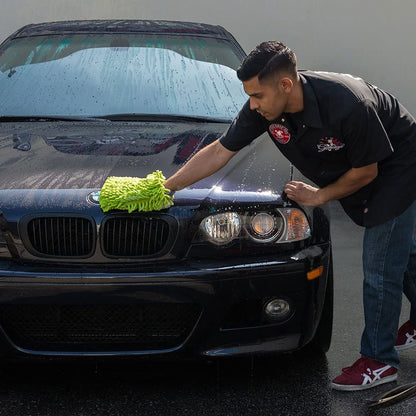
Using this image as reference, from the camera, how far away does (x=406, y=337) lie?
12.7ft

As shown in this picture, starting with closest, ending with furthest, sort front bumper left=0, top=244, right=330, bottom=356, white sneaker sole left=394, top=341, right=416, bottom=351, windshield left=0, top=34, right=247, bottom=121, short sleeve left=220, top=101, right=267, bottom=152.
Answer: front bumper left=0, top=244, right=330, bottom=356
short sleeve left=220, top=101, right=267, bottom=152
white sneaker sole left=394, top=341, right=416, bottom=351
windshield left=0, top=34, right=247, bottom=121

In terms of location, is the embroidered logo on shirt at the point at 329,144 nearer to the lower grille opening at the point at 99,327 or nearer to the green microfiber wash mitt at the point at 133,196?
the green microfiber wash mitt at the point at 133,196

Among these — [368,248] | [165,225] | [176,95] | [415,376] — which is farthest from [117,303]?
[176,95]

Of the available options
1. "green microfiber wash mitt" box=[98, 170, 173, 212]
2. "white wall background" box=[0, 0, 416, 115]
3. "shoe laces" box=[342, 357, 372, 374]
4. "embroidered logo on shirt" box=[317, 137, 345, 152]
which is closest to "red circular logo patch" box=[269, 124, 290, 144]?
"embroidered logo on shirt" box=[317, 137, 345, 152]

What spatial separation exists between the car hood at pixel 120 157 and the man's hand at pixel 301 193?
4cm

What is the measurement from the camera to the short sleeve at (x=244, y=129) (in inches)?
135

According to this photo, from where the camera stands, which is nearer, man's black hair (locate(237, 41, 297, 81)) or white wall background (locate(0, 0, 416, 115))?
man's black hair (locate(237, 41, 297, 81))

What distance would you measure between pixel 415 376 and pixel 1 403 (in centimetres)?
160

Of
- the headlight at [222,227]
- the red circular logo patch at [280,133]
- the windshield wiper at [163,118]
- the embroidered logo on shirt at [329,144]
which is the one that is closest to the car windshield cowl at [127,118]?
the windshield wiper at [163,118]

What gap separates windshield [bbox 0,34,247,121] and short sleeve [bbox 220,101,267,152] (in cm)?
82

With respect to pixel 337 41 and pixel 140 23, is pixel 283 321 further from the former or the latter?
pixel 337 41

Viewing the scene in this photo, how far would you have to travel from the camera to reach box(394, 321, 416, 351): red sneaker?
152 inches

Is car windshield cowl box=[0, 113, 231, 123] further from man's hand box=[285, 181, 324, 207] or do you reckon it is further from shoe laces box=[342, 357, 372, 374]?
Answer: shoe laces box=[342, 357, 372, 374]

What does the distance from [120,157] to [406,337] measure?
1.46m
